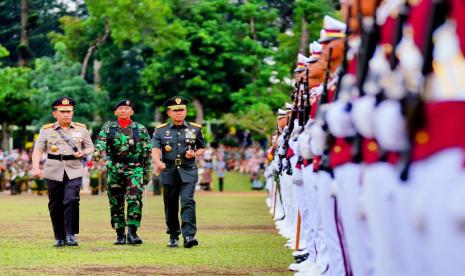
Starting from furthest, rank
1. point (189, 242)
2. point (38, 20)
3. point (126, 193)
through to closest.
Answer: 1. point (38, 20)
2. point (126, 193)
3. point (189, 242)

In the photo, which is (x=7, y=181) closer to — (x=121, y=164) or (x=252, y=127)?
(x=252, y=127)

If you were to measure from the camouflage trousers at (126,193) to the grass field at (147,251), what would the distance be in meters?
0.42

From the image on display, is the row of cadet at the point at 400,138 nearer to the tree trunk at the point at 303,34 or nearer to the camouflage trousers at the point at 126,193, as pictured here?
the camouflage trousers at the point at 126,193

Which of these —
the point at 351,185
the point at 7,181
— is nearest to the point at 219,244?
the point at 351,185

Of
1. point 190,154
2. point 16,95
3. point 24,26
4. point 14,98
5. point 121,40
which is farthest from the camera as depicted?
point 24,26

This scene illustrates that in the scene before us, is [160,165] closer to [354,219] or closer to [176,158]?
[176,158]

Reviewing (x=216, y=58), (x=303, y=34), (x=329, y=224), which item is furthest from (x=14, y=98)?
(x=329, y=224)

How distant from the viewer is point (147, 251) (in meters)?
15.5

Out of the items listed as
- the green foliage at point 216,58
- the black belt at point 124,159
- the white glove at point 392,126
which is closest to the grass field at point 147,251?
the black belt at point 124,159

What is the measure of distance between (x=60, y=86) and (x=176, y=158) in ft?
154

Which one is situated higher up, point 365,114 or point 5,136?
point 5,136

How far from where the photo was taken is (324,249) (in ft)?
34.7

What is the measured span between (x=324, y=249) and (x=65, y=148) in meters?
7.36

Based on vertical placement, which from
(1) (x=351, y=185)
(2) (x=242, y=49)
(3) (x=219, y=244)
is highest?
(2) (x=242, y=49)
